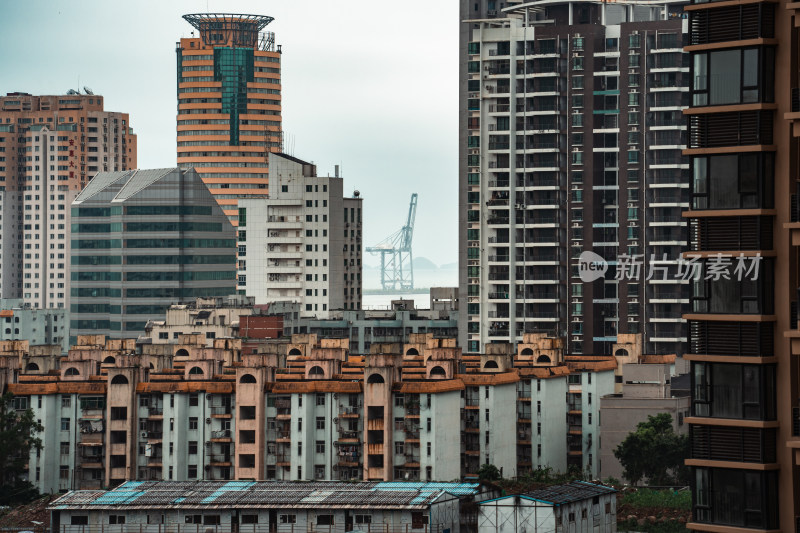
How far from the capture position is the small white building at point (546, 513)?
55562 mm

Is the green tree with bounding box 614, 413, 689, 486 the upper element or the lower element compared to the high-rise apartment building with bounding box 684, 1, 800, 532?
lower

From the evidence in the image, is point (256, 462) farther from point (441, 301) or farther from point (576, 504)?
point (441, 301)

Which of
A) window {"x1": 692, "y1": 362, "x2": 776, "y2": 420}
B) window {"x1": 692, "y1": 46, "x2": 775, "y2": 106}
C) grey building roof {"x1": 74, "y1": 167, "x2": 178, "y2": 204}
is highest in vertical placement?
grey building roof {"x1": 74, "y1": 167, "x2": 178, "y2": 204}

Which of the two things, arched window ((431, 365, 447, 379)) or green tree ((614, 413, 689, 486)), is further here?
arched window ((431, 365, 447, 379))

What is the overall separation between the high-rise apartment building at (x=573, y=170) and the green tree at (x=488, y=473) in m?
32.1

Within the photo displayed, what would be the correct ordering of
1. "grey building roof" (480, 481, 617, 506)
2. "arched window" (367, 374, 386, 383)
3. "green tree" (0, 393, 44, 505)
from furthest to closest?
"arched window" (367, 374, 386, 383) < "green tree" (0, 393, 44, 505) < "grey building roof" (480, 481, 617, 506)

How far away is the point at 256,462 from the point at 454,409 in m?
10.7

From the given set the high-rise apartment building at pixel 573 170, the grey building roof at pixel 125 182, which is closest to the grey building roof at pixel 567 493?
the high-rise apartment building at pixel 573 170

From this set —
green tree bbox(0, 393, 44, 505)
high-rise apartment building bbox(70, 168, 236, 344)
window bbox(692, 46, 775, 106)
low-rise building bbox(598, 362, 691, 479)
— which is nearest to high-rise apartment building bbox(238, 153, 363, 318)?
high-rise apartment building bbox(70, 168, 236, 344)

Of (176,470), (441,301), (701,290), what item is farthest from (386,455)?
(441,301)

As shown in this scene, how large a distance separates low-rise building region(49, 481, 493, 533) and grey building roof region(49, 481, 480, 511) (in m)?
0.04

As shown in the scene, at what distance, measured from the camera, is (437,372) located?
73.9 metres

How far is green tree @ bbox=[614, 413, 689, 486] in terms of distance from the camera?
71562 mm

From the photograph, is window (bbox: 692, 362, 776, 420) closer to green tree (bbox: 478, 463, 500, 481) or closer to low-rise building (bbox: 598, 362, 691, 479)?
green tree (bbox: 478, 463, 500, 481)
